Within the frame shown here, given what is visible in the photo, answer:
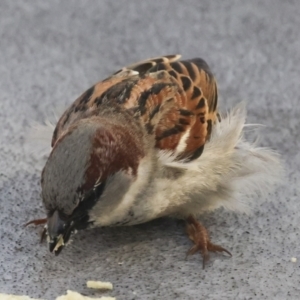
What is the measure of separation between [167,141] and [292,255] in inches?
12.3

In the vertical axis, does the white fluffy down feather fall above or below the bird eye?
below

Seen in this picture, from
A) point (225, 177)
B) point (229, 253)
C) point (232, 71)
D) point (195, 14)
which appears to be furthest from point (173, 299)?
point (195, 14)

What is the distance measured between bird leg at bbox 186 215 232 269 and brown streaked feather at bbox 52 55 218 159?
0.46 ft

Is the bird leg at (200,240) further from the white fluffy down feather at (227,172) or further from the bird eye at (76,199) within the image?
the bird eye at (76,199)

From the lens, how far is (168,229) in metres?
1.45

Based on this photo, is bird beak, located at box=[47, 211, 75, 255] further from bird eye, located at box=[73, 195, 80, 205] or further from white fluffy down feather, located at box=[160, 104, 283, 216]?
white fluffy down feather, located at box=[160, 104, 283, 216]

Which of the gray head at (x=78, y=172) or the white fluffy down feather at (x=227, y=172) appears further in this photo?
the white fluffy down feather at (x=227, y=172)

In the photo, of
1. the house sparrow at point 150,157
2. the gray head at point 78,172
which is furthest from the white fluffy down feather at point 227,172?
the gray head at point 78,172

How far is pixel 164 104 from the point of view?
53.7 inches

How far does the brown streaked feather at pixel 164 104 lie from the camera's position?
1.34 metres

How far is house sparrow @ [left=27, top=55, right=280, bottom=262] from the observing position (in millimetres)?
1168

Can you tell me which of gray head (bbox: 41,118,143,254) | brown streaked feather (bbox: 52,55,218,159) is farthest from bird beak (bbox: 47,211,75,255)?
brown streaked feather (bbox: 52,55,218,159)

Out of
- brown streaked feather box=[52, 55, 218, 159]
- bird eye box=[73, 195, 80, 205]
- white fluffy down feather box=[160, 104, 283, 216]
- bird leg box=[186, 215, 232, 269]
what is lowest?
bird leg box=[186, 215, 232, 269]

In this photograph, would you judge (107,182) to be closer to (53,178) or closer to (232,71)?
(53,178)
